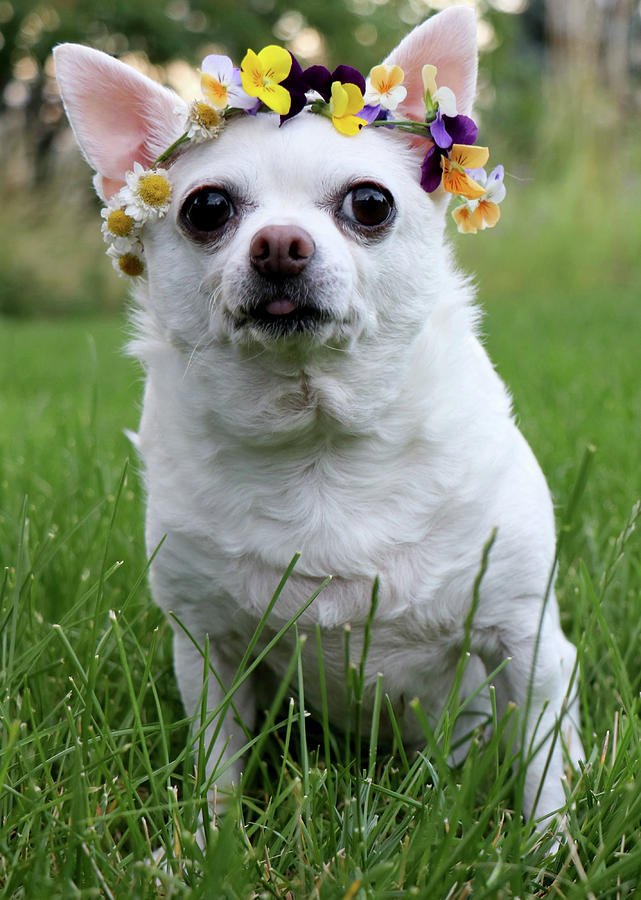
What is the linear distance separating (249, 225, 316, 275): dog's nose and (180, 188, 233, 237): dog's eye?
17 centimetres

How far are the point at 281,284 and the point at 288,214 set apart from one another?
12 cm

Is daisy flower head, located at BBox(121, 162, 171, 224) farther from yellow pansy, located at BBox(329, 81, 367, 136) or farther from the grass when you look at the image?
the grass

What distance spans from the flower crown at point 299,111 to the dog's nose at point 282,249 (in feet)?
0.87

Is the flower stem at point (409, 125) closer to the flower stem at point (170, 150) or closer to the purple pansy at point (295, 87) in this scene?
the purple pansy at point (295, 87)

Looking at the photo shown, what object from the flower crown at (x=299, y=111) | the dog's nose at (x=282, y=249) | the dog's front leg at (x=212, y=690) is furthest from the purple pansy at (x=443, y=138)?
the dog's front leg at (x=212, y=690)

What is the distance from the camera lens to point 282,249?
152 cm

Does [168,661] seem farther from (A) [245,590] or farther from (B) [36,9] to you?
(B) [36,9]

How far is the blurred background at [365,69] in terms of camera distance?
991 centimetres

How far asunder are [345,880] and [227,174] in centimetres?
112

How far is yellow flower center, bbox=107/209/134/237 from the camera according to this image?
1.72 m

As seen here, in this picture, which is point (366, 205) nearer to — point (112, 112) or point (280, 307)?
point (280, 307)

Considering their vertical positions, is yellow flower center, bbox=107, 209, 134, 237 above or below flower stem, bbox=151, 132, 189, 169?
below

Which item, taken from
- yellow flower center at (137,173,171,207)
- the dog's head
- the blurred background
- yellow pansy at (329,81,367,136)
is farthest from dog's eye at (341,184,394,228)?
the blurred background

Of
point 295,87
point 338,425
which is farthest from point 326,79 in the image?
point 338,425
